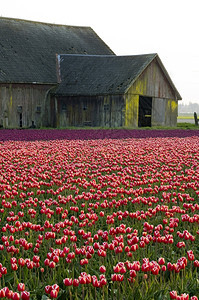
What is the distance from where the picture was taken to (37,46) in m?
44.1

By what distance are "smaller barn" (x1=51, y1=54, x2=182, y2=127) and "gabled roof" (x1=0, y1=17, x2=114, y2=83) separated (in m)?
1.81

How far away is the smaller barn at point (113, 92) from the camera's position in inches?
1483

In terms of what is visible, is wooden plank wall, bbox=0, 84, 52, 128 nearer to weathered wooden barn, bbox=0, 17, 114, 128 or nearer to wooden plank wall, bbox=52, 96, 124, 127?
weathered wooden barn, bbox=0, 17, 114, 128

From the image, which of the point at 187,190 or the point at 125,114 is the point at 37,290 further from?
the point at 125,114

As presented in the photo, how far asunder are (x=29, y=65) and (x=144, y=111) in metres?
12.9

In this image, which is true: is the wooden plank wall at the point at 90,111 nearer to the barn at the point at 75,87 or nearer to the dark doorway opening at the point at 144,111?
the barn at the point at 75,87

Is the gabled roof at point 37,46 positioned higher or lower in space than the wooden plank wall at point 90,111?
higher

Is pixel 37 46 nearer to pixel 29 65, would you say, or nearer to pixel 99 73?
pixel 29 65

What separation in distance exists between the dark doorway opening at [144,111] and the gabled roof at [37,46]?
9322 mm

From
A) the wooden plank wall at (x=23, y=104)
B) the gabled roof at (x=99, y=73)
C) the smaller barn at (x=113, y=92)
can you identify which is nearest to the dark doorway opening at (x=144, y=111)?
the smaller barn at (x=113, y=92)

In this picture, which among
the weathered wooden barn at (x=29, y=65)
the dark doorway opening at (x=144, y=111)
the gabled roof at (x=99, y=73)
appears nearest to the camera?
the gabled roof at (x=99, y=73)

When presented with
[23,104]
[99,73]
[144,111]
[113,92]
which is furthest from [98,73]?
[23,104]

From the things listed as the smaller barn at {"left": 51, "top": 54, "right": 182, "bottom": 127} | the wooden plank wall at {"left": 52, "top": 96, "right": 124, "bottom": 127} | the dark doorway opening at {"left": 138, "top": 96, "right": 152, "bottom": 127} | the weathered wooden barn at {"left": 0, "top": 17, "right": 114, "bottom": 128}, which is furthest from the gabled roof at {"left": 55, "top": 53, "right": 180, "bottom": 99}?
the dark doorway opening at {"left": 138, "top": 96, "right": 152, "bottom": 127}

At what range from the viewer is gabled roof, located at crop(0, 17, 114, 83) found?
129ft
